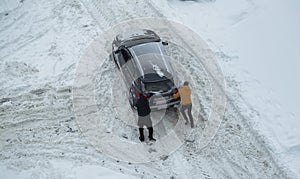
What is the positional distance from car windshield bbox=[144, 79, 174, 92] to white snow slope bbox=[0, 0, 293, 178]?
4.85 ft

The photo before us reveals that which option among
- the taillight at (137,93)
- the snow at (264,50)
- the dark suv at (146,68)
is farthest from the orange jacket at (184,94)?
the snow at (264,50)

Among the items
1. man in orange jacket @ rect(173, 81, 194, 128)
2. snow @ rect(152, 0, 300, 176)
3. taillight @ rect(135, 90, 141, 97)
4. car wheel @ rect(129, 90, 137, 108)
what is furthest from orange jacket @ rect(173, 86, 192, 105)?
snow @ rect(152, 0, 300, 176)

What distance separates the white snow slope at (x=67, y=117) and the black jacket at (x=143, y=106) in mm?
938

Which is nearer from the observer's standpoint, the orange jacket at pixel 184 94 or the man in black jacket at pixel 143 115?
the man in black jacket at pixel 143 115

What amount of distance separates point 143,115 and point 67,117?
268cm

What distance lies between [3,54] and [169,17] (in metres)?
7.09

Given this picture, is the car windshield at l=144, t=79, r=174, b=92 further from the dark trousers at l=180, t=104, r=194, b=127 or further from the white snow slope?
the white snow slope

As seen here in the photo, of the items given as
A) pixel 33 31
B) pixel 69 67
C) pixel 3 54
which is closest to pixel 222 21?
pixel 69 67

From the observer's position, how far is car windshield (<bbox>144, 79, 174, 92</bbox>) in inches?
454

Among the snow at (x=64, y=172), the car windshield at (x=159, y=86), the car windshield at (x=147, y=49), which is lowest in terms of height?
→ the snow at (x=64, y=172)

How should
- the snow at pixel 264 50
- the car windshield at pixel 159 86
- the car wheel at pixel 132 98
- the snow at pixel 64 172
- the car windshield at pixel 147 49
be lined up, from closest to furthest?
the snow at pixel 64 172
the car windshield at pixel 159 86
the snow at pixel 264 50
the car wheel at pixel 132 98
the car windshield at pixel 147 49

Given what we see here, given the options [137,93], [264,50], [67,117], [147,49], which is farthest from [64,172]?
[264,50]

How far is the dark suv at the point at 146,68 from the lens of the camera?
455 inches

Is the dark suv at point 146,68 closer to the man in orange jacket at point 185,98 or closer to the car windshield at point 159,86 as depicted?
the car windshield at point 159,86
